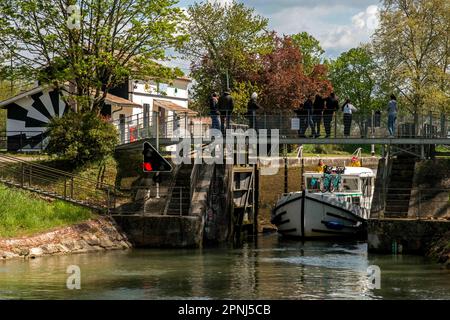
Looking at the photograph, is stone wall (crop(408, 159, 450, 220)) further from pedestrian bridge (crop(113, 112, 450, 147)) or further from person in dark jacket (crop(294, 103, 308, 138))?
person in dark jacket (crop(294, 103, 308, 138))

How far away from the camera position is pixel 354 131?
137 feet

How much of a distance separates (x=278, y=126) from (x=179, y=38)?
690cm

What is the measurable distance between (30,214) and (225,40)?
3919 cm

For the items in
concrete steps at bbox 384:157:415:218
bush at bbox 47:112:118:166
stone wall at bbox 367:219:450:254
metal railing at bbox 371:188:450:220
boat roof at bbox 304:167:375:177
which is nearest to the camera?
stone wall at bbox 367:219:450:254

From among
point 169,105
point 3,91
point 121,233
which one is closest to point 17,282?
point 121,233

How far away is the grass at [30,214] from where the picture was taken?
35969 millimetres

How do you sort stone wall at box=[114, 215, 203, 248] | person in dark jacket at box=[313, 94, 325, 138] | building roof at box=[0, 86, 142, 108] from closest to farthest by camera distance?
1. stone wall at box=[114, 215, 203, 248]
2. person in dark jacket at box=[313, 94, 325, 138]
3. building roof at box=[0, 86, 142, 108]

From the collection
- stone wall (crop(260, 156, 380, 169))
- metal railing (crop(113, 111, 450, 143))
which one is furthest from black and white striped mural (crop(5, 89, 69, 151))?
metal railing (crop(113, 111, 450, 143))

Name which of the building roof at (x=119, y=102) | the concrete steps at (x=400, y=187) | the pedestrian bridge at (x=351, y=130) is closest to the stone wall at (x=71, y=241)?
the pedestrian bridge at (x=351, y=130)

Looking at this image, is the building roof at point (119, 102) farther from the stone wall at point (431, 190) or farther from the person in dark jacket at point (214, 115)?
the stone wall at point (431, 190)

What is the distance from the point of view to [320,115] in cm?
4153

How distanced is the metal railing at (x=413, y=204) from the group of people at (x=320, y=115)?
424cm

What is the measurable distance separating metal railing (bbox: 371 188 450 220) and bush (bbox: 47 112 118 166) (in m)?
12.8

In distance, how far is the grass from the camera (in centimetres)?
3597
